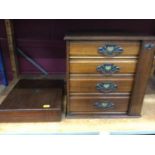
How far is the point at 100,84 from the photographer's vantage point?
87cm

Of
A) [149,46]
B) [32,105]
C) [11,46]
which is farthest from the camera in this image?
[11,46]

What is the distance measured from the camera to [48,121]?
0.92 meters

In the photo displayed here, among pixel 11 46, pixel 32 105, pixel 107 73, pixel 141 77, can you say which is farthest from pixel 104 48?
pixel 11 46

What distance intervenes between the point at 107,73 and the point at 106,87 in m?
0.08

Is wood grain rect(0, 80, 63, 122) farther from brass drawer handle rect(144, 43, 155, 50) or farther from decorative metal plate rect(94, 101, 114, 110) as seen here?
brass drawer handle rect(144, 43, 155, 50)

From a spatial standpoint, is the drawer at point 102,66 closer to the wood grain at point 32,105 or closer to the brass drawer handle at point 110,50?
the brass drawer handle at point 110,50

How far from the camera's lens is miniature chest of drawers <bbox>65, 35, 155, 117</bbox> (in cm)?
78

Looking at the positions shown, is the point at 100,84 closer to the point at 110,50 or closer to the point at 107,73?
the point at 107,73

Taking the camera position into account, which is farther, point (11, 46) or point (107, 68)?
point (11, 46)

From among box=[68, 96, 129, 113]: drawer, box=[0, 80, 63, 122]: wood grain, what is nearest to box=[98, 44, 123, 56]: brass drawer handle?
box=[68, 96, 129, 113]: drawer

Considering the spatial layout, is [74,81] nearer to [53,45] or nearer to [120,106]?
[120,106]

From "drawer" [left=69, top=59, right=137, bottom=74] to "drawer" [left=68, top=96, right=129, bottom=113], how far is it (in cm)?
15

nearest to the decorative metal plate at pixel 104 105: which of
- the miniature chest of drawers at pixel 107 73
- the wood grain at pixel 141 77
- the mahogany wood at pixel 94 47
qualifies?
the miniature chest of drawers at pixel 107 73
